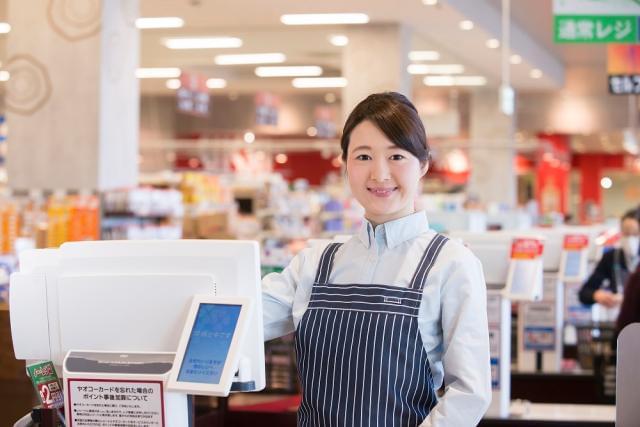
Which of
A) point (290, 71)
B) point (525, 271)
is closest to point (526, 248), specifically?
point (525, 271)

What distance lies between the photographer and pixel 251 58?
1608 centimetres

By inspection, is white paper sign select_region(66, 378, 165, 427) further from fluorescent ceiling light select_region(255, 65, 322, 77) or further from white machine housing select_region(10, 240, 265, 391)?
fluorescent ceiling light select_region(255, 65, 322, 77)

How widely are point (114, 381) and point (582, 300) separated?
447 centimetres

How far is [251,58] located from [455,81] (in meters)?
4.51

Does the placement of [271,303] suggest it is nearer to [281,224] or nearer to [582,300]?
[582,300]

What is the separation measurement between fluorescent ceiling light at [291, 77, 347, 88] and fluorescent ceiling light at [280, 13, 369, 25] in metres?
5.84

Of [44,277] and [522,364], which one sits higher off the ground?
[44,277]

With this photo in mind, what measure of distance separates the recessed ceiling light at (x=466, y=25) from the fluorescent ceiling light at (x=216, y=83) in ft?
21.9

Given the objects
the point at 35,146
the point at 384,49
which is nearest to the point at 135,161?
the point at 35,146

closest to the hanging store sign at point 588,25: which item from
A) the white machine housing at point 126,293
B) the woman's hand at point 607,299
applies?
the woman's hand at point 607,299

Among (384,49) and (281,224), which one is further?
(281,224)

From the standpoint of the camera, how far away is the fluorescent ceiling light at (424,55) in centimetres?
1530

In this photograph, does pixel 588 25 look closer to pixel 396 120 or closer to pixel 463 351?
pixel 396 120

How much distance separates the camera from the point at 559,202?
95.5 ft
